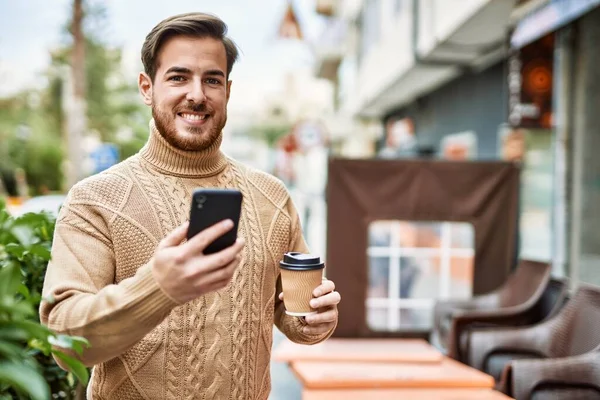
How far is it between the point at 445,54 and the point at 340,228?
5939 millimetres

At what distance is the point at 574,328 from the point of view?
4973 mm

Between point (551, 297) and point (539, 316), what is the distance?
0.69ft

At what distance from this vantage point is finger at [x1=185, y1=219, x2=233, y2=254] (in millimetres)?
1490

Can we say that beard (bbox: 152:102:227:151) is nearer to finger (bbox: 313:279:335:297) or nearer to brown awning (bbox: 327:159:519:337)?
finger (bbox: 313:279:335:297)

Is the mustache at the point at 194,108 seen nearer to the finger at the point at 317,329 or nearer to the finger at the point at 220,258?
the finger at the point at 220,258

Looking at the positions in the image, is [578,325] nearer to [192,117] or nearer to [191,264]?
[192,117]

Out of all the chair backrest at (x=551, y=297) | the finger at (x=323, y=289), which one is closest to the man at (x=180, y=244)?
the finger at (x=323, y=289)

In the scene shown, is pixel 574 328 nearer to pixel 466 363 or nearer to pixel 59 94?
pixel 466 363

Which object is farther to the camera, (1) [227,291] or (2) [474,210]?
(2) [474,210]

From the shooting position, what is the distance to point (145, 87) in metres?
2.09

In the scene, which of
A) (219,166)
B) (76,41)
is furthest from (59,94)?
(219,166)

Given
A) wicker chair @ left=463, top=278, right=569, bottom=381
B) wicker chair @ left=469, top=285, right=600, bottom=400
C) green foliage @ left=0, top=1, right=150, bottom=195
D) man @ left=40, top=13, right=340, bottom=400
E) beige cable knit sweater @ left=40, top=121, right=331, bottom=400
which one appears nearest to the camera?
beige cable knit sweater @ left=40, top=121, right=331, bottom=400

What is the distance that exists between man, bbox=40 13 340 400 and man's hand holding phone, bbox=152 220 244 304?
195mm

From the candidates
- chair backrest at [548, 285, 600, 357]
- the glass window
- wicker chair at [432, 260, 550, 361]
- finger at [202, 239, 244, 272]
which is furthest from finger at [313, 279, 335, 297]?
the glass window
